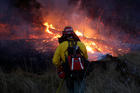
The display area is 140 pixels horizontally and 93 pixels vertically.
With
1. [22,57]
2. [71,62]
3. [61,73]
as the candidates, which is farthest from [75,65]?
[22,57]

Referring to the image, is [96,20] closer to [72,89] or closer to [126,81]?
[126,81]

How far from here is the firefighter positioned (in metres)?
2.19

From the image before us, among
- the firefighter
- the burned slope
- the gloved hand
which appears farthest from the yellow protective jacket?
the burned slope

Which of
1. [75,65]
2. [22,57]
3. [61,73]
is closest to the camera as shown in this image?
[75,65]

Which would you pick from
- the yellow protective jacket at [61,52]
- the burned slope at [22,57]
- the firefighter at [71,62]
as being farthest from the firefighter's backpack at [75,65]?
the burned slope at [22,57]

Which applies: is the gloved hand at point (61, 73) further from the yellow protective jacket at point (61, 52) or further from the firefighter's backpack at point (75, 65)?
the firefighter's backpack at point (75, 65)

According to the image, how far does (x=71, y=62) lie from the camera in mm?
2186

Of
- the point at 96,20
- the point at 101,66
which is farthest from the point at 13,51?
the point at 96,20

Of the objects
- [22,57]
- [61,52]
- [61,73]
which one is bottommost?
[61,73]

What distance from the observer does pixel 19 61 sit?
252 inches

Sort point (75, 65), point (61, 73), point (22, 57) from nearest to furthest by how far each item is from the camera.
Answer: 1. point (75, 65)
2. point (61, 73)
3. point (22, 57)

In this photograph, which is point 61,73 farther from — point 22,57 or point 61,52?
point 22,57

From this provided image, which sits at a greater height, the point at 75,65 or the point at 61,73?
the point at 75,65

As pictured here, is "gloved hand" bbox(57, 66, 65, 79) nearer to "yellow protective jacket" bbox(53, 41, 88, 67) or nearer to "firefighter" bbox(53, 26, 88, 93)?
"firefighter" bbox(53, 26, 88, 93)
